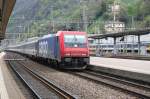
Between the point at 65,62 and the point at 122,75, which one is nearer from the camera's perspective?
the point at 122,75

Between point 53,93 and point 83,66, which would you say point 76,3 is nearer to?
point 83,66

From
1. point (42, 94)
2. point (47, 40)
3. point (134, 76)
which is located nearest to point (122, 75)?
point (134, 76)

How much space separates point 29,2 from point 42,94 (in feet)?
514

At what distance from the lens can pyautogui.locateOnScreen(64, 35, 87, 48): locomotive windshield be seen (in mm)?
29481

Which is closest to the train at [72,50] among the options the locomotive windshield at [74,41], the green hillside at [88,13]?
the locomotive windshield at [74,41]

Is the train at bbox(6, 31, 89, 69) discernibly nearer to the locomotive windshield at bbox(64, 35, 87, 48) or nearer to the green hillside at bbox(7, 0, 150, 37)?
the locomotive windshield at bbox(64, 35, 87, 48)

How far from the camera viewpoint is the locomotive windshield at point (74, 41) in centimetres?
2948

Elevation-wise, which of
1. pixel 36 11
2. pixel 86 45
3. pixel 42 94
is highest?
pixel 36 11

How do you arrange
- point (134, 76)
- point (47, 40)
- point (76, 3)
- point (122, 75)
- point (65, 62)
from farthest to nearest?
point (76, 3) < point (47, 40) < point (65, 62) < point (122, 75) < point (134, 76)

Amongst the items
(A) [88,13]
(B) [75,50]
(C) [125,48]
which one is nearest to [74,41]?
(B) [75,50]

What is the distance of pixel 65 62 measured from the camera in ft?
95.5

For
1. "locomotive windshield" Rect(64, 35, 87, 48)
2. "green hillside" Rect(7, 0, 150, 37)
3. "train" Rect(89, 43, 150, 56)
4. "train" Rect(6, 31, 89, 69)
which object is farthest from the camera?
"green hillside" Rect(7, 0, 150, 37)

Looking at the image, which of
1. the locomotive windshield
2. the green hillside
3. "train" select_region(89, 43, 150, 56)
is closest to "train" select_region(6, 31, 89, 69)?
the locomotive windshield

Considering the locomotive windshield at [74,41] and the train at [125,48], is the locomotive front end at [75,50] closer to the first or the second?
the locomotive windshield at [74,41]
